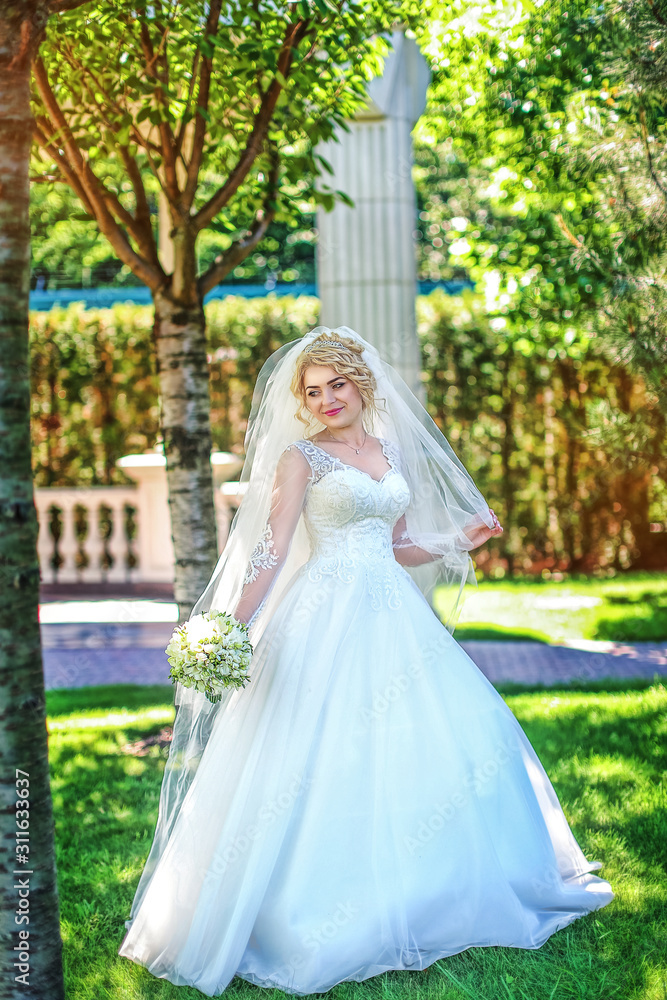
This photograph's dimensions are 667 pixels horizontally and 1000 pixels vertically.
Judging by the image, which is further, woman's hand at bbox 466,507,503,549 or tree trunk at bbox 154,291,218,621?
tree trunk at bbox 154,291,218,621

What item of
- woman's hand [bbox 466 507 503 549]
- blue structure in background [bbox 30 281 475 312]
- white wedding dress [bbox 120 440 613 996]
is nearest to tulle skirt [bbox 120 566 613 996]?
white wedding dress [bbox 120 440 613 996]

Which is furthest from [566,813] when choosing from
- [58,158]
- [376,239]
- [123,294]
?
[123,294]

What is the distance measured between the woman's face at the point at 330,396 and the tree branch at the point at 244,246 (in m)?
1.62

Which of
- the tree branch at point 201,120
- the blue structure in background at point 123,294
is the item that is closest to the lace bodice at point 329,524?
the tree branch at point 201,120

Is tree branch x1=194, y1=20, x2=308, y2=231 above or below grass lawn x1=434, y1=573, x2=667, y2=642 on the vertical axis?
above

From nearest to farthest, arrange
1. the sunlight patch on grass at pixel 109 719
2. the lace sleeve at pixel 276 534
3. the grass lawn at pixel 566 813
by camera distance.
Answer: the grass lawn at pixel 566 813
the lace sleeve at pixel 276 534
the sunlight patch on grass at pixel 109 719

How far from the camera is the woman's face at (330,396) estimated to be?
125 inches

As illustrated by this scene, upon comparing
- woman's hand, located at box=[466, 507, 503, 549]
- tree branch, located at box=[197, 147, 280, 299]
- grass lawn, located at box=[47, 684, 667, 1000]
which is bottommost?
grass lawn, located at box=[47, 684, 667, 1000]

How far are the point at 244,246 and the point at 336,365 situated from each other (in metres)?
1.81

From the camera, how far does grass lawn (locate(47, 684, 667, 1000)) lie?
101 inches

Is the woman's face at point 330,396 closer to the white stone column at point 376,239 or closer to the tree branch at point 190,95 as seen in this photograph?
the tree branch at point 190,95

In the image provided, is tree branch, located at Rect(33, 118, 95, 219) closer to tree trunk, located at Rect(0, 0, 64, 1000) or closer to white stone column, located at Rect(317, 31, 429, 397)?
tree trunk, located at Rect(0, 0, 64, 1000)

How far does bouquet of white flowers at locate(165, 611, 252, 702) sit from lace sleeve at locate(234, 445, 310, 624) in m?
0.24

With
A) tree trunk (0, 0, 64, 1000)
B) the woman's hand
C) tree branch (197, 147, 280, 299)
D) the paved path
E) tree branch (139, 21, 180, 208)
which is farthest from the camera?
the paved path
